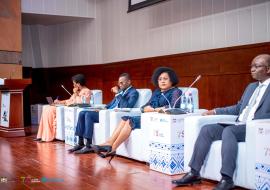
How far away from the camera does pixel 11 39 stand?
26.2 feet

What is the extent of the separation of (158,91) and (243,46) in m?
1.48

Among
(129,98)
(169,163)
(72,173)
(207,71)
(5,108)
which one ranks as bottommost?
(72,173)

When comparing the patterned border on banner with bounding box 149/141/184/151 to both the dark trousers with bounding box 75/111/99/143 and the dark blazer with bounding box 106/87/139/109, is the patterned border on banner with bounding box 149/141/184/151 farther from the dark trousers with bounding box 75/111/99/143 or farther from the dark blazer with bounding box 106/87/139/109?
the dark trousers with bounding box 75/111/99/143

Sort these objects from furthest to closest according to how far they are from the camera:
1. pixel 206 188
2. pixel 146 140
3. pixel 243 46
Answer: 1. pixel 243 46
2. pixel 146 140
3. pixel 206 188

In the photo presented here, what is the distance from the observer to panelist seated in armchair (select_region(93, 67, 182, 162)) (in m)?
4.11

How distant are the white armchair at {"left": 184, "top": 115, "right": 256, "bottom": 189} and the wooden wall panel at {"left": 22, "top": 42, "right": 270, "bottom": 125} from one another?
1740 mm

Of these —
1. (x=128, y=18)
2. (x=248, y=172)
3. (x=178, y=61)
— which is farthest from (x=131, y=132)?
(x=128, y=18)

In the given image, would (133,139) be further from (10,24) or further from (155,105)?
(10,24)

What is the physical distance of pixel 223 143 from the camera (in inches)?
119

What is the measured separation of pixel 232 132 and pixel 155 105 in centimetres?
134

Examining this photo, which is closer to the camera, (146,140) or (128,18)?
(146,140)

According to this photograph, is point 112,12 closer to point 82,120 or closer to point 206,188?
point 82,120

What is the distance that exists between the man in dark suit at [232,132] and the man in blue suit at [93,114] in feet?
5.72

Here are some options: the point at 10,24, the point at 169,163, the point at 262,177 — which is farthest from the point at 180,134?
the point at 10,24
